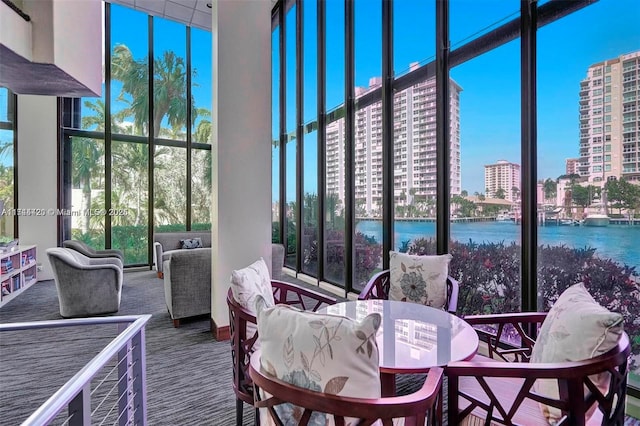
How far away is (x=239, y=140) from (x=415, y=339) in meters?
2.45

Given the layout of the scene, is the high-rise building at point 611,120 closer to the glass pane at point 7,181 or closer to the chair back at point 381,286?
the chair back at point 381,286

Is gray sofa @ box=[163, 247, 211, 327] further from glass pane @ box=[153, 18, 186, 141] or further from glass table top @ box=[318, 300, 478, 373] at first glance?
glass pane @ box=[153, 18, 186, 141]

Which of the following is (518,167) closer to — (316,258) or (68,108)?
(316,258)

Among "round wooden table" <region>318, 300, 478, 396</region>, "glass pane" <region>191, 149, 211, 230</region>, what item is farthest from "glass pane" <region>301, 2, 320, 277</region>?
"round wooden table" <region>318, 300, 478, 396</region>

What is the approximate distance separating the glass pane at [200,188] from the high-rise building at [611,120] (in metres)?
6.67

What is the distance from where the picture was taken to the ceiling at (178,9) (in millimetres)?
5996

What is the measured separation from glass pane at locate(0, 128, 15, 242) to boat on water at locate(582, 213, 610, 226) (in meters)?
7.54

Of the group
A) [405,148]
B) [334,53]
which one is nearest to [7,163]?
[334,53]

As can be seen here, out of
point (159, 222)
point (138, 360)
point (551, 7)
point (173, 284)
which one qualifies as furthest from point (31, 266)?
point (551, 7)

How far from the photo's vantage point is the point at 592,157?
7.23ft

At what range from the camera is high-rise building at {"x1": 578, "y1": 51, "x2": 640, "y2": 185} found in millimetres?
2018

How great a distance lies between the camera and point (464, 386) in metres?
1.58

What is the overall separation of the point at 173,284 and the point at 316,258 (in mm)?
2429

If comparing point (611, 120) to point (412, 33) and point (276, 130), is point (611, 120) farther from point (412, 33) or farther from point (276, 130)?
point (276, 130)
